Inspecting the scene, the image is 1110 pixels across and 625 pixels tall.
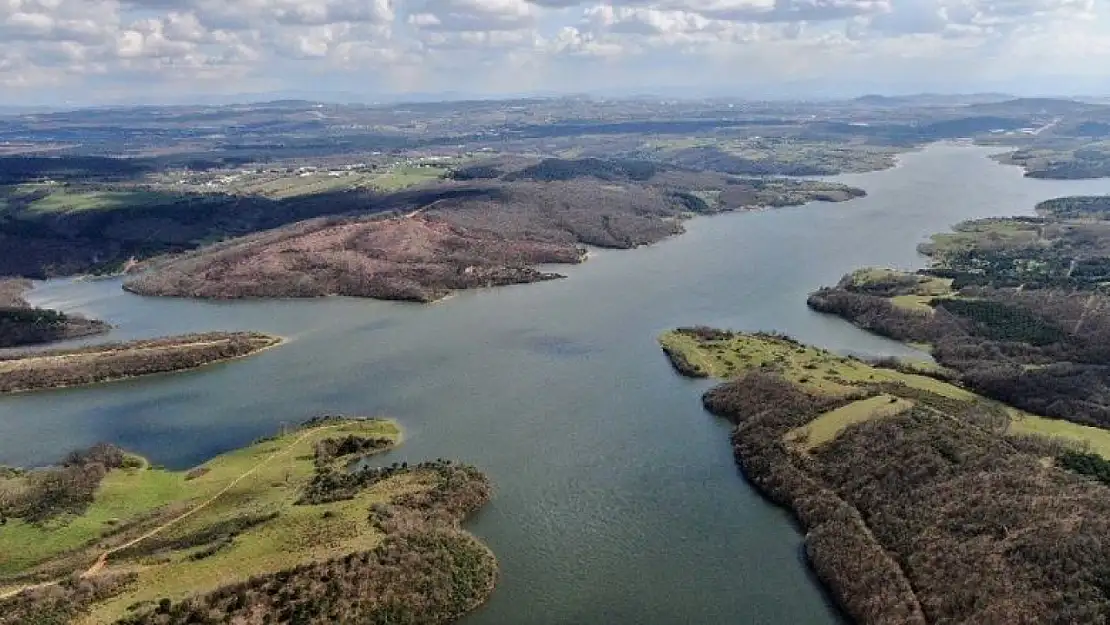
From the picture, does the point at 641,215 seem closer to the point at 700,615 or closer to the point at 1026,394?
the point at 1026,394

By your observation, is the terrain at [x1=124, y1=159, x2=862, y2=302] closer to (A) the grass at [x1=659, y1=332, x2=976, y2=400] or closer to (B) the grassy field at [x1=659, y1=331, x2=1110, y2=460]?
(A) the grass at [x1=659, y1=332, x2=976, y2=400]

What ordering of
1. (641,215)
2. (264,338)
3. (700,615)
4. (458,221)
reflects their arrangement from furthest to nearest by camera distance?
(641,215)
(458,221)
(264,338)
(700,615)

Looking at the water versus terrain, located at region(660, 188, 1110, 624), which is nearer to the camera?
terrain, located at region(660, 188, 1110, 624)

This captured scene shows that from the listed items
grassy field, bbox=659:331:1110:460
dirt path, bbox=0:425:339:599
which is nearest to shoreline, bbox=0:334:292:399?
dirt path, bbox=0:425:339:599

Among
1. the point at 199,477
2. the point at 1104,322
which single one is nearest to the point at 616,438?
the point at 199,477

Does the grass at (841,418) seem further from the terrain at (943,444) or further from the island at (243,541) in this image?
the island at (243,541)

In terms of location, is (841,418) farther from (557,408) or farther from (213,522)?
(213,522)
